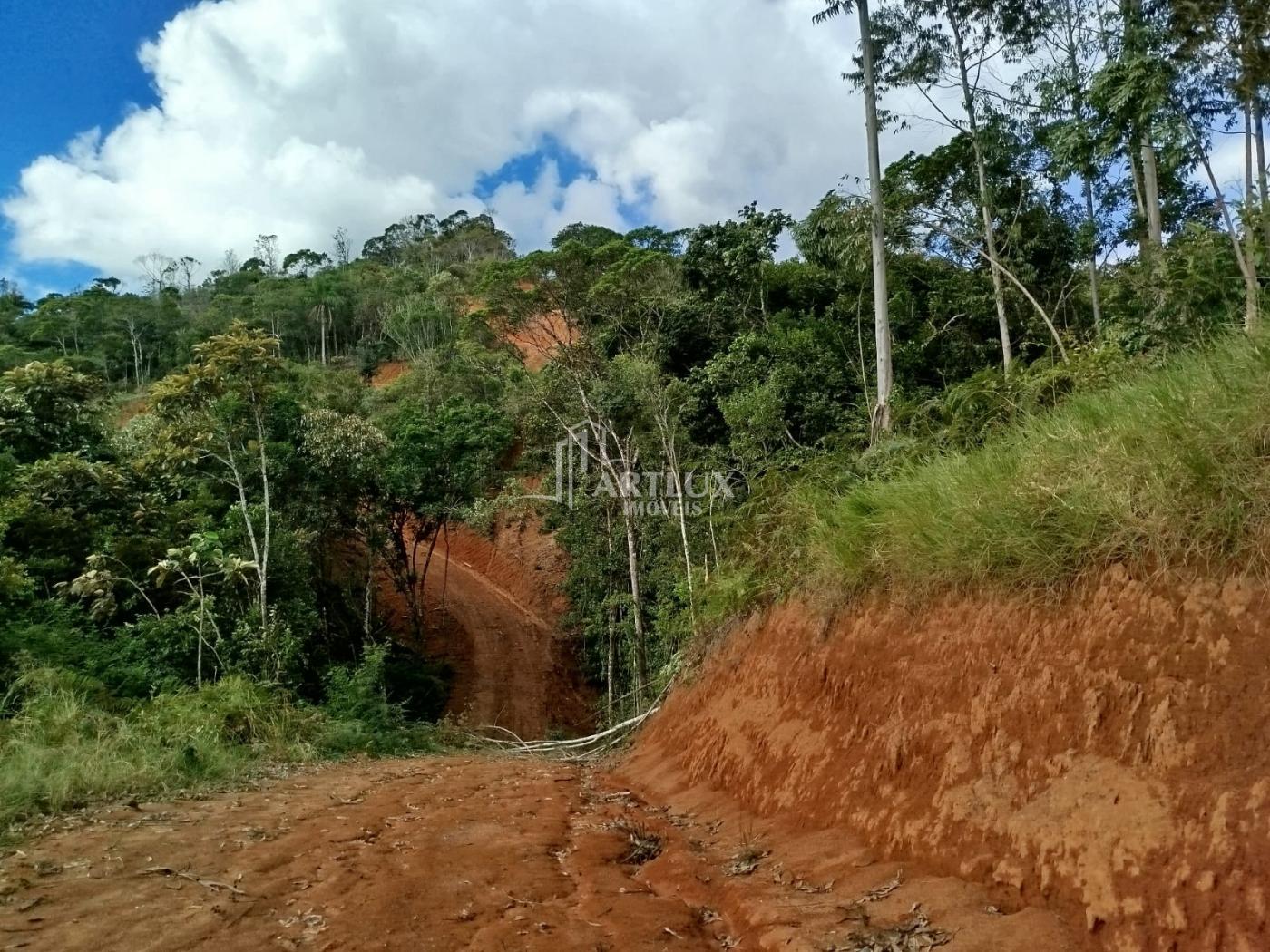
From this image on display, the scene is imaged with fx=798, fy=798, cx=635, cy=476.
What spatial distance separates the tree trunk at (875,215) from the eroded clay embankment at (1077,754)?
7502 mm

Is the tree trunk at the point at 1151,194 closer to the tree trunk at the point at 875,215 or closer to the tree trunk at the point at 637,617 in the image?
the tree trunk at the point at 875,215

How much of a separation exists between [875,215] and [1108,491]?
1049 centimetres

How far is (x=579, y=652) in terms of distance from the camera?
24453 millimetres

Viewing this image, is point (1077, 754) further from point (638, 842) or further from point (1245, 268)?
point (1245, 268)

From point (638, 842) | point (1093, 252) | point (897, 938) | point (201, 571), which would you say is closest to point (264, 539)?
point (201, 571)

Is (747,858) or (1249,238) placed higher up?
(1249,238)

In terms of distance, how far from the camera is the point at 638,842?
5.46 metres

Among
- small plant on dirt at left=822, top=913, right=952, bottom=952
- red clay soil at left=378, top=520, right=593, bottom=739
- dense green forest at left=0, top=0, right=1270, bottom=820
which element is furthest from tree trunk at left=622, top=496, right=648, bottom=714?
small plant on dirt at left=822, top=913, right=952, bottom=952

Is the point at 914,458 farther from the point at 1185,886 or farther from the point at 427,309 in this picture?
the point at 427,309

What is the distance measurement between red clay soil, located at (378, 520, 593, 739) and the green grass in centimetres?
787

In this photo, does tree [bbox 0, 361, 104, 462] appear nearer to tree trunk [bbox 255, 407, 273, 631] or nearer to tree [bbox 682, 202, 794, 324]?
tree trunk [bbox 255, 407, 273, 631]

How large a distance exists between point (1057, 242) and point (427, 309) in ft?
104

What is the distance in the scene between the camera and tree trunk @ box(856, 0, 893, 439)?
12.6 m

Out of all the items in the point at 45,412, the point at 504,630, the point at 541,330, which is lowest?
the point at 504,630
